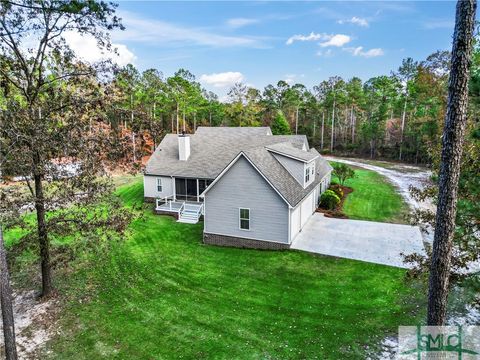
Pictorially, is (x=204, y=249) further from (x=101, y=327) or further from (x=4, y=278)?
(x=4, y=278)

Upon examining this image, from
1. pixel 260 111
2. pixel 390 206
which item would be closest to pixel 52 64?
pixel 390 206

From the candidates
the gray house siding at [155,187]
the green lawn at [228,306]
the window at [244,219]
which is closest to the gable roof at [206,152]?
the gray house siding at [155,187]

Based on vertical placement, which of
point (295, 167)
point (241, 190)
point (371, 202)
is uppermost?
point (295, 167)

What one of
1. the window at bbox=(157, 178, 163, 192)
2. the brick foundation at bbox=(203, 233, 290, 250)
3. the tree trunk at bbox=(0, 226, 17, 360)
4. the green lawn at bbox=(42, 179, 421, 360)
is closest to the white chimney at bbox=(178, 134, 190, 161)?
the window at bbox=(157, 178, 163, 192)

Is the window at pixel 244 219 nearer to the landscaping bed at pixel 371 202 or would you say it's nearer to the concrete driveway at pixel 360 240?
the concrete driveway at pixel 360 240

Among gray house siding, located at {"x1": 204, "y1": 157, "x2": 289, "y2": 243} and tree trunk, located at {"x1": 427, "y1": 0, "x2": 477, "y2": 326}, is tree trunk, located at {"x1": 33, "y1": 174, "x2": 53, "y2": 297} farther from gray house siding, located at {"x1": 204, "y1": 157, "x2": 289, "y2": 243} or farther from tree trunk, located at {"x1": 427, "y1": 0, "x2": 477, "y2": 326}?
tree trunk, located at {"x1": 427, "y1": 0, "x2": 477, "y2": 326}

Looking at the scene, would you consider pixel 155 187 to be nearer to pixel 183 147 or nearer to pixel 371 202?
pixel 183 147

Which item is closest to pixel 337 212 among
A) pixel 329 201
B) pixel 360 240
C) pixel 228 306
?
pixel 329 201
